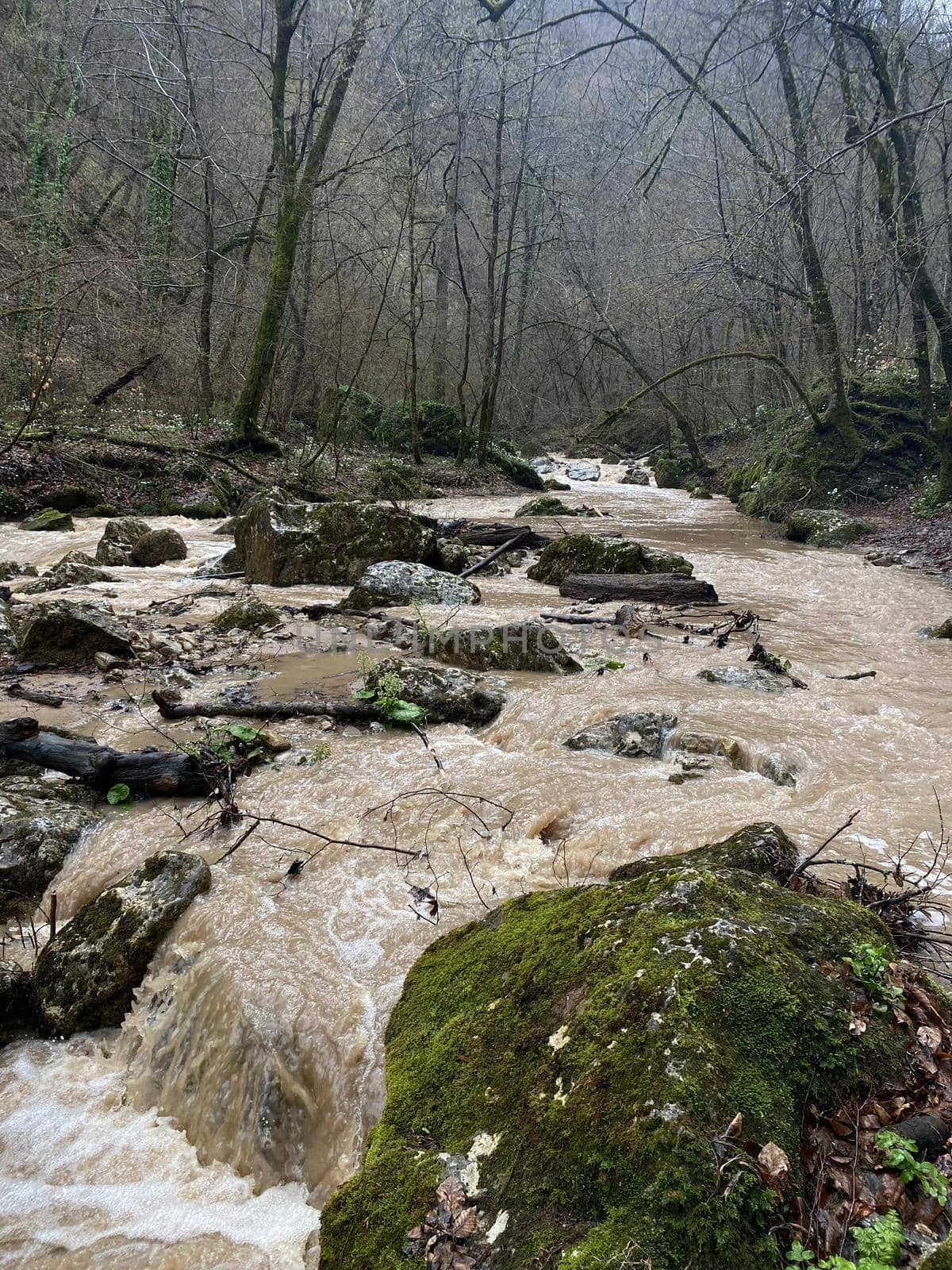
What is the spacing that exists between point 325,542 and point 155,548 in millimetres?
2825

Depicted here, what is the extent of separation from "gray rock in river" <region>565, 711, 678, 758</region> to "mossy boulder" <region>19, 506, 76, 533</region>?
1095 cm

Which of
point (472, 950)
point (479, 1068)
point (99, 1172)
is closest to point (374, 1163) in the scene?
point (479, 1068)

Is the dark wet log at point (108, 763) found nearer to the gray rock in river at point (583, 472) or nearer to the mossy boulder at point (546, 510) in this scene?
the mossy boulder at point (546, 510)

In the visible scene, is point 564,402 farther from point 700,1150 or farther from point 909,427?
point 700,1150

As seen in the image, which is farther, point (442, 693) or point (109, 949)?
point (442, 693)

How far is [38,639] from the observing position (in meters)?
6.31

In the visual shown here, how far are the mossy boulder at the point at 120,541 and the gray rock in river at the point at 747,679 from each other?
337 inches

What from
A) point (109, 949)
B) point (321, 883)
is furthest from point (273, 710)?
point (109, 949)

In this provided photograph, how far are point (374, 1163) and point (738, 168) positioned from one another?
17.0 metres

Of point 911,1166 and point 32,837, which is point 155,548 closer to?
point 32,837

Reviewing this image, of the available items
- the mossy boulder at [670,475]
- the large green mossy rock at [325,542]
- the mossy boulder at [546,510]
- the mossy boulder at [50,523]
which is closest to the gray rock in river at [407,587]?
the large green mossy rock at [325,542]

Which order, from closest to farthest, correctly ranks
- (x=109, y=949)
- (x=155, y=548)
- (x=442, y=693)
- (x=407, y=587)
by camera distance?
(x=109, y=949), (x=442, y=693), (x=407, y=587), (x=155, y=548)

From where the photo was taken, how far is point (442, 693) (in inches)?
223

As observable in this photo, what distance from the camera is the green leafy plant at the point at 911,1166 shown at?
148cm
